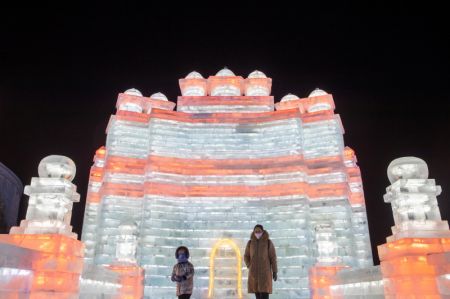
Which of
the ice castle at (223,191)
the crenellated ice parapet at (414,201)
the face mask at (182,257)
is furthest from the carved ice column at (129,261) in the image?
the crenellated ice parapet at (414,201)

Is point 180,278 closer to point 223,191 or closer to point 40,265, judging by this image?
point 40,265

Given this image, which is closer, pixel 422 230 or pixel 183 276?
pixel 422 230

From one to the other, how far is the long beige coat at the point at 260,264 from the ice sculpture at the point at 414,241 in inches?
89.2

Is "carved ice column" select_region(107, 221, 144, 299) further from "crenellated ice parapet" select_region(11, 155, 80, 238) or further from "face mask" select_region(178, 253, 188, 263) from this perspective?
"face mask" select_region(178, 253, 188, 263)

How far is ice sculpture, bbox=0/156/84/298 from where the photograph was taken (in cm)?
618

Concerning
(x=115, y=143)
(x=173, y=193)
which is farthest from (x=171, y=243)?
(x=115, y=143)

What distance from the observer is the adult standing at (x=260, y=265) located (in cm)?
741

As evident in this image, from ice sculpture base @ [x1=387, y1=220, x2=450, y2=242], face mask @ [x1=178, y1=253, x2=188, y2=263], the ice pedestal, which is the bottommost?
the ice pedestal

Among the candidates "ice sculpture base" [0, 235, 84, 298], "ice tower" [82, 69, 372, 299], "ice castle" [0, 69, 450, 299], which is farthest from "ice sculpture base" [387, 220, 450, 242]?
"ice tower" [82, 69, 372, 299]

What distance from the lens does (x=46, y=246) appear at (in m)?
7.34

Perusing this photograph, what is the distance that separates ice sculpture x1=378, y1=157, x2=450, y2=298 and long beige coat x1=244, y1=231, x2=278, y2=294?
7.44 feet

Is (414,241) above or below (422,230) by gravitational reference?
below

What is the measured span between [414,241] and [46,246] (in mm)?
6972

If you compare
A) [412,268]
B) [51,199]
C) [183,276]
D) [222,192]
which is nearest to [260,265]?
[183,276]
